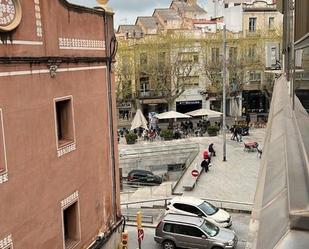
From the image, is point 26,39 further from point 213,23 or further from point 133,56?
point 213,23

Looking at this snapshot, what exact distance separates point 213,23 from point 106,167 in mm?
41839

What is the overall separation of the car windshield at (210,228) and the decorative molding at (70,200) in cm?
600

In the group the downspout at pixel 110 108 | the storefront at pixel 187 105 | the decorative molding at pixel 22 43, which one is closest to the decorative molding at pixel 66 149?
the decorative molding at pixel 22 43

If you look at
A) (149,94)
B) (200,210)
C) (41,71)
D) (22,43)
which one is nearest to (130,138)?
(149,94)

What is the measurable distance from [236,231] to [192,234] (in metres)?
2.71

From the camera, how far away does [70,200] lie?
460 inches

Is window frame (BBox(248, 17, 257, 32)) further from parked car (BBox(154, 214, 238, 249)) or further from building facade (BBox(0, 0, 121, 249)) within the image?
building facade (BBox(0, 0, 121, 249))

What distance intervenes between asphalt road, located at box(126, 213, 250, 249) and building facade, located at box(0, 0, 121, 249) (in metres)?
2.83

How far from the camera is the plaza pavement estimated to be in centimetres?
2203

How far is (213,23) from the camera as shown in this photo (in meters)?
53.0

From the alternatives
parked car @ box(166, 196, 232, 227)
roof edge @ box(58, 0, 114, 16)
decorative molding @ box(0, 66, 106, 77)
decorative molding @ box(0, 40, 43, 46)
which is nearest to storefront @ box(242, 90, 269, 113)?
parked car @ box(166, 196, 232, 227)

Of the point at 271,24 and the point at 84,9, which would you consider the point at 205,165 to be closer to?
the point at 84,9

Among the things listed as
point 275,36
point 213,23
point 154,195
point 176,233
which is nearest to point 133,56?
point 213,23

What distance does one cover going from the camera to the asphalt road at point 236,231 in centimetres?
1716
